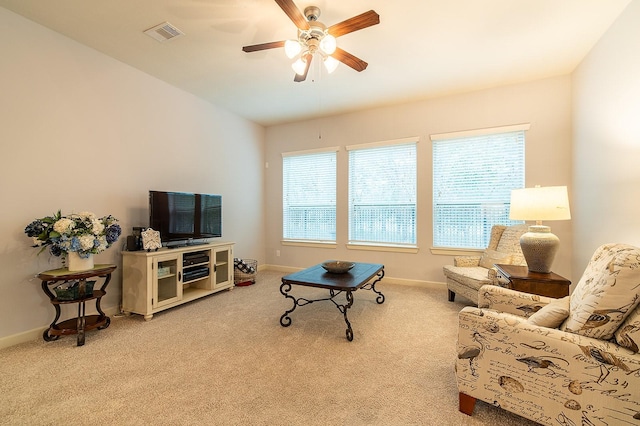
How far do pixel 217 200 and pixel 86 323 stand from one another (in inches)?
77.9

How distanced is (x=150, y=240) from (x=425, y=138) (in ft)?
12.3

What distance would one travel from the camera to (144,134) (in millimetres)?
3322

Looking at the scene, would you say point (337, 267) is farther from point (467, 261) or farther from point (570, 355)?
point (570, 355)

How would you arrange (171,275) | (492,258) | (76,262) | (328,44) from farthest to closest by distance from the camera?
(492,258) → (171,275) → (76,262) → (328,44)

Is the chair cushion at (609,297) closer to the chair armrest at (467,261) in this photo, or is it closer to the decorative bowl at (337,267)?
the decorative bowl at (337,267)

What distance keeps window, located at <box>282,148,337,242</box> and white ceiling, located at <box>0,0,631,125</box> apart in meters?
1.27

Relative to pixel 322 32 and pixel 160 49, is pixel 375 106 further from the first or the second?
pixel 160 49

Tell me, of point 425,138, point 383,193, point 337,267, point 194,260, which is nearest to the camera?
point 337,267

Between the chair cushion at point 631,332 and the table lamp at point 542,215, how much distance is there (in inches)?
50.9

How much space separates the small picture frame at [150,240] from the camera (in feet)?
9.53

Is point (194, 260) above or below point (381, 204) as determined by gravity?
below

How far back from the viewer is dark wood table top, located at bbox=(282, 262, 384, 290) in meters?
2.47

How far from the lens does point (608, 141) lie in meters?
2.49

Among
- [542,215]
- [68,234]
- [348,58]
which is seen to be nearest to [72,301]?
[68,234]
